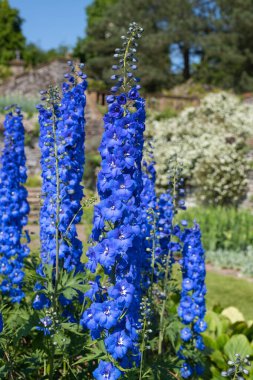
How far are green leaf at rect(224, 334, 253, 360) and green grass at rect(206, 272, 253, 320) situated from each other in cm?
235

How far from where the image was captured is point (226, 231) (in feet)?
32.1

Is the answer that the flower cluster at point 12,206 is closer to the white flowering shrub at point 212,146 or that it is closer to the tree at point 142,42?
the white flowering shrub at point 212,146

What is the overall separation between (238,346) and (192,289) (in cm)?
95

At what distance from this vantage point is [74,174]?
10.8 ft

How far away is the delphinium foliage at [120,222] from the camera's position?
2.39 metres

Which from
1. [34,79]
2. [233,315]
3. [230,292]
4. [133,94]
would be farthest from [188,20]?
[133,94]

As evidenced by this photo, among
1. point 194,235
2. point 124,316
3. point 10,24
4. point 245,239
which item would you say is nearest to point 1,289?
point 194,235

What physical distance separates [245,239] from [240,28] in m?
19.3

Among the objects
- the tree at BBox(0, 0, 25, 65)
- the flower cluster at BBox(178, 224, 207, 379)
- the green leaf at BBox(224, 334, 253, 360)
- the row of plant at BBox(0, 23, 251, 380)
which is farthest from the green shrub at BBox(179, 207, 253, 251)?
the tree at BBox(0, 0, 25, 65)

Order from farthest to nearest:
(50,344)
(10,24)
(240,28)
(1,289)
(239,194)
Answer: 1. (10,24)
2. (240,28)
3. (239,194)
4. (1,289)
5. (50,344)

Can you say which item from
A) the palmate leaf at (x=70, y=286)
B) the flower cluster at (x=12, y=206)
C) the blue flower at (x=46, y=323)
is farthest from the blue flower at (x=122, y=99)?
the flower cluster at (x=12, y=206)

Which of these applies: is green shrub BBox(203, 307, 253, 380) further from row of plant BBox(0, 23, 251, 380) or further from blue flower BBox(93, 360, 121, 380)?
blue flower BBox(93, 360, 121, 380)

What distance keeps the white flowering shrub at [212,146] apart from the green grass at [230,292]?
4.10 meters

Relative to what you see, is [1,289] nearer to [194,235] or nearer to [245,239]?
[194,235]
